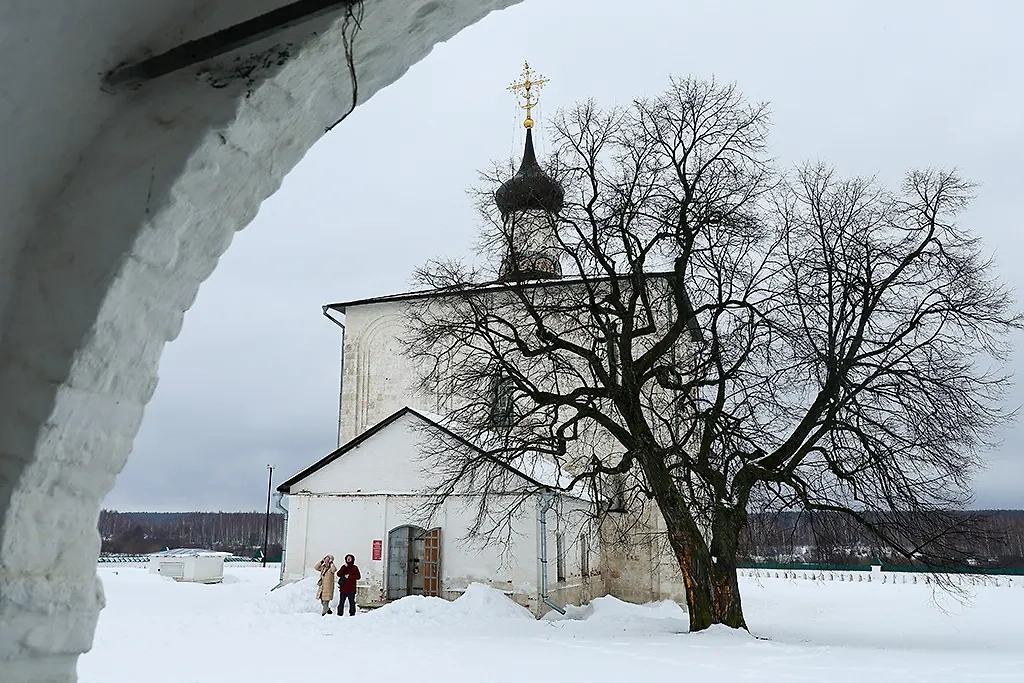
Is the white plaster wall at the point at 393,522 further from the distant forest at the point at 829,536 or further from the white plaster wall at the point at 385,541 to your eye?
the distant forest at the point at 829,536

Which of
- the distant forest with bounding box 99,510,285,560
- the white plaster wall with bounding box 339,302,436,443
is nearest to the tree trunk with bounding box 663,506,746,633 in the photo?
the white plaster wall with bounding box 339,302,436,443

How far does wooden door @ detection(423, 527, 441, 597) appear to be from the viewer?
17.3m

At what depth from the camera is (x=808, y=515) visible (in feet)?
44.6

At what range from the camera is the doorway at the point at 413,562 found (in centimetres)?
1739

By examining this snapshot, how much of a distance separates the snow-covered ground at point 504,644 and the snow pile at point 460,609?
4 cm

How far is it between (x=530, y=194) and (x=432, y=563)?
790cm

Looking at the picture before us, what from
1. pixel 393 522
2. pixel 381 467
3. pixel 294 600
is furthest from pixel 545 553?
pixel 294 600

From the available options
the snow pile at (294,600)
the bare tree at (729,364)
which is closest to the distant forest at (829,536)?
the bare tree at (729,364)

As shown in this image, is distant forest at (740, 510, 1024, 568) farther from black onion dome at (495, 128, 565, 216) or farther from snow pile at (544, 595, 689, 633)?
black onion dome at (495, 128, 565, 216)

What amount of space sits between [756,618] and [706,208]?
933cm

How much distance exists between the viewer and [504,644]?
11453mm

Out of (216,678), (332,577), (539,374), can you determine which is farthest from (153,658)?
(539,374)

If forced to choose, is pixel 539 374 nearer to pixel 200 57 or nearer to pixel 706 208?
pixel 706 208

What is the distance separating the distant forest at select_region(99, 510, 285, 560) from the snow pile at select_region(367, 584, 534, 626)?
50514mm
